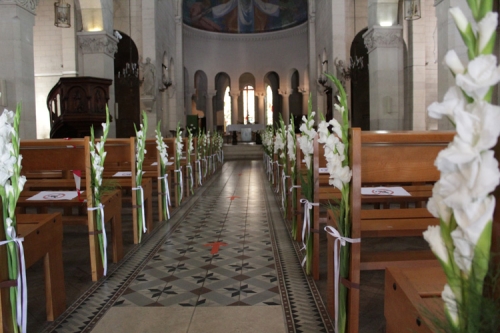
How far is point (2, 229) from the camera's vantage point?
8.08 feet

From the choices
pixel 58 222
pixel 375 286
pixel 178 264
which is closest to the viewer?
pixel 58 222

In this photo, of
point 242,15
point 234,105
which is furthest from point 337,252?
point 242,15

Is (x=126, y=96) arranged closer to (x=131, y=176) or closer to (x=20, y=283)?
(x=131, y=176)

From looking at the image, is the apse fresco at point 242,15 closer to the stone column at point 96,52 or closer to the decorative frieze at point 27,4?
the stone column at point 96,52

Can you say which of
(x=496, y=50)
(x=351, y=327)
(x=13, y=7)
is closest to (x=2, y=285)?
(x=351, y=327)

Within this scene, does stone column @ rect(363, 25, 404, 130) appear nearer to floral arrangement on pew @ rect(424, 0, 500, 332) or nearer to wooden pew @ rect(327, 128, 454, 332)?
wooden pew @ rect(327, 128, 454, 332)

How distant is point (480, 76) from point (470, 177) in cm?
21

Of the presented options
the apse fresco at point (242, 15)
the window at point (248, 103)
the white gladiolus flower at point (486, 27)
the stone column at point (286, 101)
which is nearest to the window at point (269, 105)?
the window at point (248, 103)

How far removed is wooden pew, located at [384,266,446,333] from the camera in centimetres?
142

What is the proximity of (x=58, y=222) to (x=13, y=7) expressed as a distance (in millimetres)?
6116

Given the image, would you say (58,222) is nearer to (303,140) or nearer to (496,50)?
(303,140)

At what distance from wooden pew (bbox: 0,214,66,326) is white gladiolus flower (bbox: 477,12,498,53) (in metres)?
2.59

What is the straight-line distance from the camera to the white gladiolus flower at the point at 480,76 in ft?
3.02

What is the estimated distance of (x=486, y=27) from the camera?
3.06 feet
